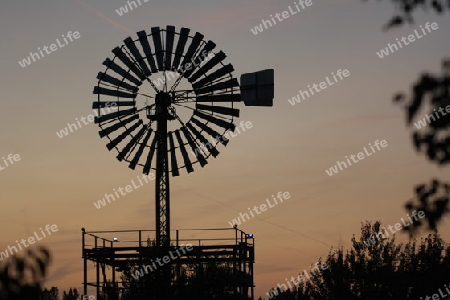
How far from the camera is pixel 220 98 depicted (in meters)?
38.0

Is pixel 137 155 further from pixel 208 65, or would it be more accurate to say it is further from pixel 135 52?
pixel 208 65

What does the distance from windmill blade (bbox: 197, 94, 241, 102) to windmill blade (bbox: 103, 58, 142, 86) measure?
104 inches

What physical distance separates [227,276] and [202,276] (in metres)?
1.29

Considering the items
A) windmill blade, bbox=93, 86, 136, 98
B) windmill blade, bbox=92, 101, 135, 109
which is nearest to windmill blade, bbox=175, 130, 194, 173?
windmill blade, bbox=92, 101, 135, 109

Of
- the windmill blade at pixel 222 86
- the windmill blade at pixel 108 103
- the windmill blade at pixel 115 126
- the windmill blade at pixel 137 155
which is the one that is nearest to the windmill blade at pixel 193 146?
the windmill blade at pixel 137 155

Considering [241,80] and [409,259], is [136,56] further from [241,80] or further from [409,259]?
[409,259]

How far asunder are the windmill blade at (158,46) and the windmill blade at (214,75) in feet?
5.14

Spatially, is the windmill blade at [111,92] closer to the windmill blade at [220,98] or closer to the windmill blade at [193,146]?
the windmill blade at [193,146]

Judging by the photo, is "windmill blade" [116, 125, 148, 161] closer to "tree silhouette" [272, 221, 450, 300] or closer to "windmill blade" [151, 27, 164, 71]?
"windmill blade" [151, 27, 164, 71]

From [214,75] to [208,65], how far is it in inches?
20.2

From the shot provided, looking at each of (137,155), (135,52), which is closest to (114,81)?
(135,52)

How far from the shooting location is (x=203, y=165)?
37750 millimetres

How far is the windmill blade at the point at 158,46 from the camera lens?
37.3 metres

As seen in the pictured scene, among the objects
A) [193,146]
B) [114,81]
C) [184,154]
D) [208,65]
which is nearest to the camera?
[208,65]
